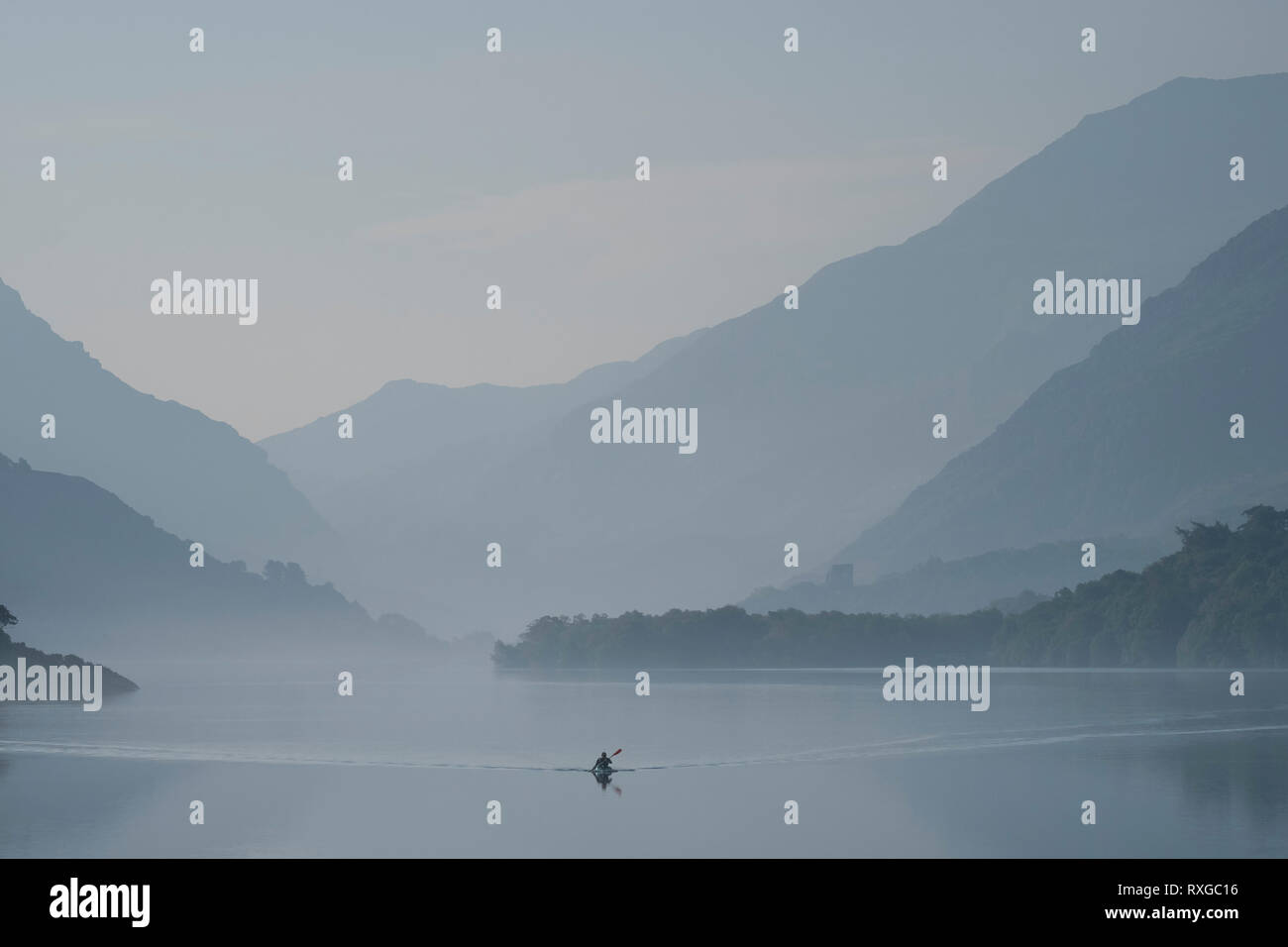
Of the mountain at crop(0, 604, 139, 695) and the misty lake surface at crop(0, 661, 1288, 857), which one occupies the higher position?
the mountain at crop(0, 604, 139, 695)

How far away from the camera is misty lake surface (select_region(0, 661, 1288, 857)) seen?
57531 mm

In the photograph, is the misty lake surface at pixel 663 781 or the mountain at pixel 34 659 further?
the mountain at pixel 34 659

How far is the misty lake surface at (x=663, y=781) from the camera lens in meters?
57.5

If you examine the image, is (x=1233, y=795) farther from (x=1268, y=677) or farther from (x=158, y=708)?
(x=1268, y=677)

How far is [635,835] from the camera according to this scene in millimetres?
59375

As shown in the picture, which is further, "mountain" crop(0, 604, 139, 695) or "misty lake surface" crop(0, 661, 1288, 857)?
"mountain" crop(0, 604, 139, 695)

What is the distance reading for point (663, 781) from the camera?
3007 inches

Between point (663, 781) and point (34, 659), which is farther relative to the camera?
point (34, 659)

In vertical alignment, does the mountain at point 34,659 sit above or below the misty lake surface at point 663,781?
above

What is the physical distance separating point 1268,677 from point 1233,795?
115 meters

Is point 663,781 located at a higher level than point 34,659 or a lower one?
lower
